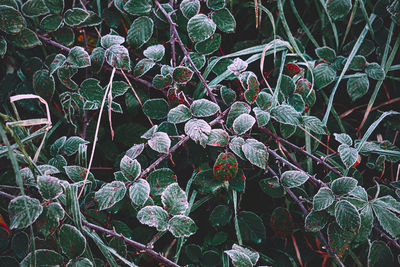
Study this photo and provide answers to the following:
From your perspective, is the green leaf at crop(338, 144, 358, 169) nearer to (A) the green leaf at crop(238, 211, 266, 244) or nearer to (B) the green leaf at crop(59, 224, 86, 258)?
(A) the green leaf at crop(238, 211, 266, 244)

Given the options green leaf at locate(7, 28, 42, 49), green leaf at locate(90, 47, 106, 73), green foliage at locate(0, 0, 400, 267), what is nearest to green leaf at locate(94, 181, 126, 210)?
green foliage at locate(0, 0, 400, 267)

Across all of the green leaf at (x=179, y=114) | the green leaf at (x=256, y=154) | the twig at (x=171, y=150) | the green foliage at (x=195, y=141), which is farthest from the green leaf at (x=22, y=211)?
the green leaf at (x=256, y=154)

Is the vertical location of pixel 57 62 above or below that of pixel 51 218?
above

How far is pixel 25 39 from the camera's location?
83 cm

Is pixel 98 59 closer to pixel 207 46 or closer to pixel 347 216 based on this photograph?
pixel 207 46

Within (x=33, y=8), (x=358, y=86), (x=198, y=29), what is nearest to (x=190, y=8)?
(x=198, y=29)

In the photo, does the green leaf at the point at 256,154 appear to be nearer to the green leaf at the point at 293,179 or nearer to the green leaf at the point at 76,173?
the green leaf at the point at 293,179

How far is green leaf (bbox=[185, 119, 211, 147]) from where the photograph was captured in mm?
690

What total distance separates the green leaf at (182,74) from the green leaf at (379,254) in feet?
1.82

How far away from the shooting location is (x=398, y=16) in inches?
34.7

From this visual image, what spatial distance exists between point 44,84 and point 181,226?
505 mm

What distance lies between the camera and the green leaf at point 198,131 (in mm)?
690

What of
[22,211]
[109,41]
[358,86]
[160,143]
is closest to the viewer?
[22,211]

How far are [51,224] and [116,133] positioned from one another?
0.35 m
